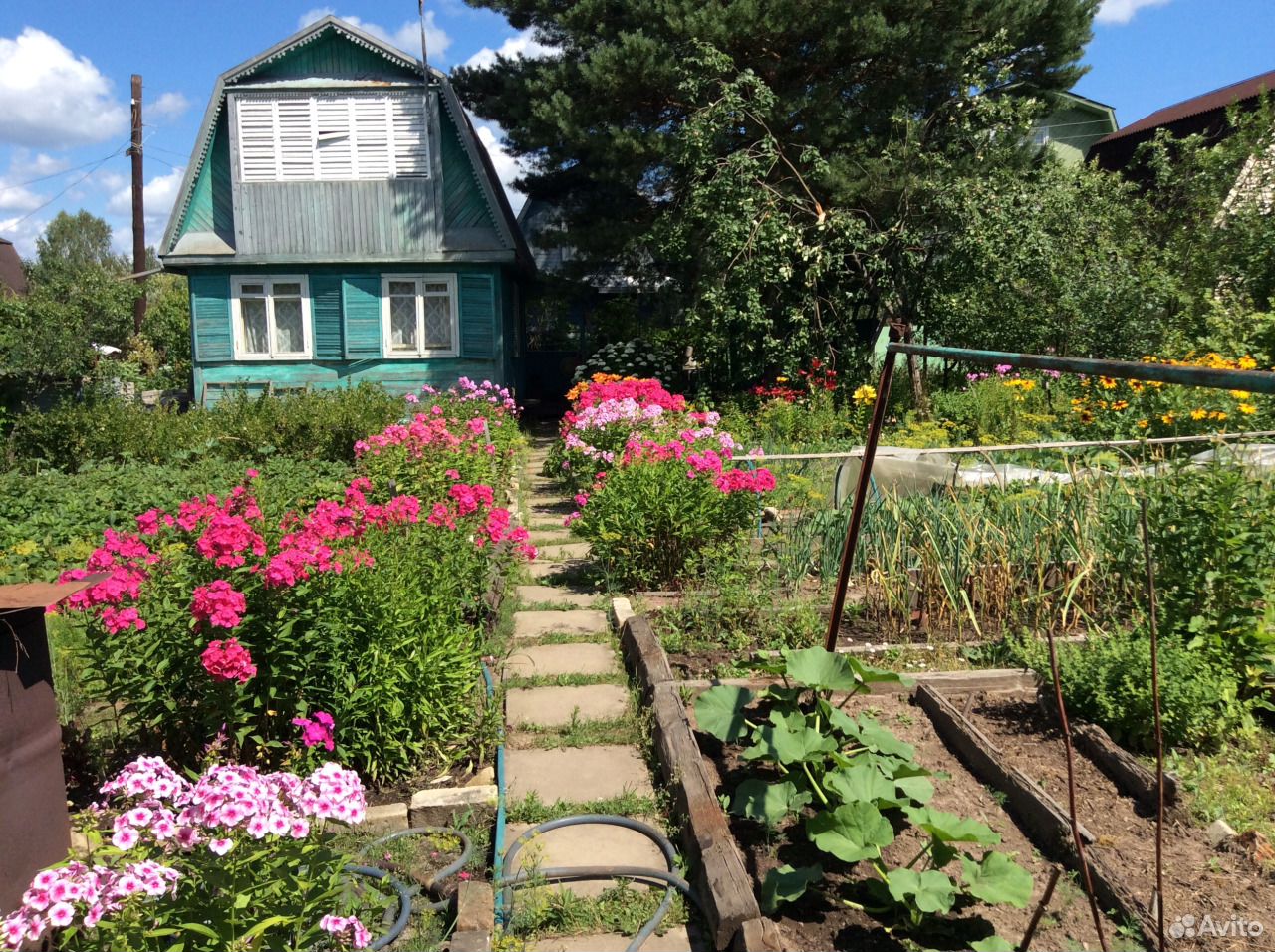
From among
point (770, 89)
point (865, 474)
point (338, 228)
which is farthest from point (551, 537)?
point (338, 228)

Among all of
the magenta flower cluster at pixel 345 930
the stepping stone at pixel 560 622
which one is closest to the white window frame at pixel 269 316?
the stepping stone at pixel 560 622

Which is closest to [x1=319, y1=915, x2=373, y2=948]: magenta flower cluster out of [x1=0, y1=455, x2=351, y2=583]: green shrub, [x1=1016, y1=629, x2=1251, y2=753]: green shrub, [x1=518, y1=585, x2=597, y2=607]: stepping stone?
[x1=1016, y1=629, x2=1251, y2=753]: green shrub

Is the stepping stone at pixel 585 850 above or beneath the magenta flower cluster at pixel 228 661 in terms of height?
beneath

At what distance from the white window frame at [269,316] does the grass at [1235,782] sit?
14780mm

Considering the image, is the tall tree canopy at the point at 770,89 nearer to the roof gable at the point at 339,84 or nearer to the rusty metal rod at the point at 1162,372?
the roof gable at the point at 339,84

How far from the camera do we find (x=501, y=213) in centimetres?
1531

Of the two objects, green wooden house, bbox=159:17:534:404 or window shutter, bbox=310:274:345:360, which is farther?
window shutter, bbox=310:274:345:360

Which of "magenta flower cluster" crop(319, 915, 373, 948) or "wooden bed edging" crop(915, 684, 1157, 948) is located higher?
"magenta flower cluster" crop(319, 915, 373, 948)

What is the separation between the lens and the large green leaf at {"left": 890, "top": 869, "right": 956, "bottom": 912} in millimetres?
2516

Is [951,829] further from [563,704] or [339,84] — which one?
[339,84]

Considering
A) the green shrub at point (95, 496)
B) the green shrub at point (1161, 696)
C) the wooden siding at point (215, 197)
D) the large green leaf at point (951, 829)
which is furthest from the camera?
the wooden siding at point (215, 197)

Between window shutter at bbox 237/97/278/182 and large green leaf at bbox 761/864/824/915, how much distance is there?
15.2 meters

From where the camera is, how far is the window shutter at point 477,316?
51.5ft

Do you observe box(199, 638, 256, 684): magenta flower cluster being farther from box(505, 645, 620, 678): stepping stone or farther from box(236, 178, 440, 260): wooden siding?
box(236, 178, 440, 260): wooden siding
